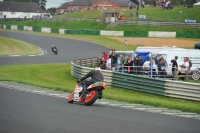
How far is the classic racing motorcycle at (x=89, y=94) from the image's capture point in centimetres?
1330

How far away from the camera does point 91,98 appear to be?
44.0 feet

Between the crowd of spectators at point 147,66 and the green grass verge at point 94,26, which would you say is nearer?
the crowd of spectators at point 147,66

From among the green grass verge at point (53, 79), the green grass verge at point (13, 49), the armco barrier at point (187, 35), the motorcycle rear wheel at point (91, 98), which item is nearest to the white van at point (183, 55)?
the green grass verge at point (53, 79)

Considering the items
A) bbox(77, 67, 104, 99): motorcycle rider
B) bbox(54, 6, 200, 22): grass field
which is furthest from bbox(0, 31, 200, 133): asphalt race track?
bbox(54, 6, 200, 22): grass field

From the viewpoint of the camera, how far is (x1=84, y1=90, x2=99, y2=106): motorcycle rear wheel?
1331 centimetres

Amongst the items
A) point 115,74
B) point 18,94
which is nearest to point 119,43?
point 115,74

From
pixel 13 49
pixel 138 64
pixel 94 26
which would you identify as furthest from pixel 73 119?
pixel 94 26

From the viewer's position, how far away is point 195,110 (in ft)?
44.5

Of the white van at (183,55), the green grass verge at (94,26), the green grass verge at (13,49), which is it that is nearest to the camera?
the white van at (183,55)

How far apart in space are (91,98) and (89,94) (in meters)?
0.25

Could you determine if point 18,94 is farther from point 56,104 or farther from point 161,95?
point 161,95

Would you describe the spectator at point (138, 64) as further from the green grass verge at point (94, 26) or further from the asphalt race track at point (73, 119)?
the green grass verge at point (94, 26)

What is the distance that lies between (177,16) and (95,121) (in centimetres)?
6881

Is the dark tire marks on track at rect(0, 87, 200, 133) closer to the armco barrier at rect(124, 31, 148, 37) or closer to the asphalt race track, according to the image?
the asphalt race track
